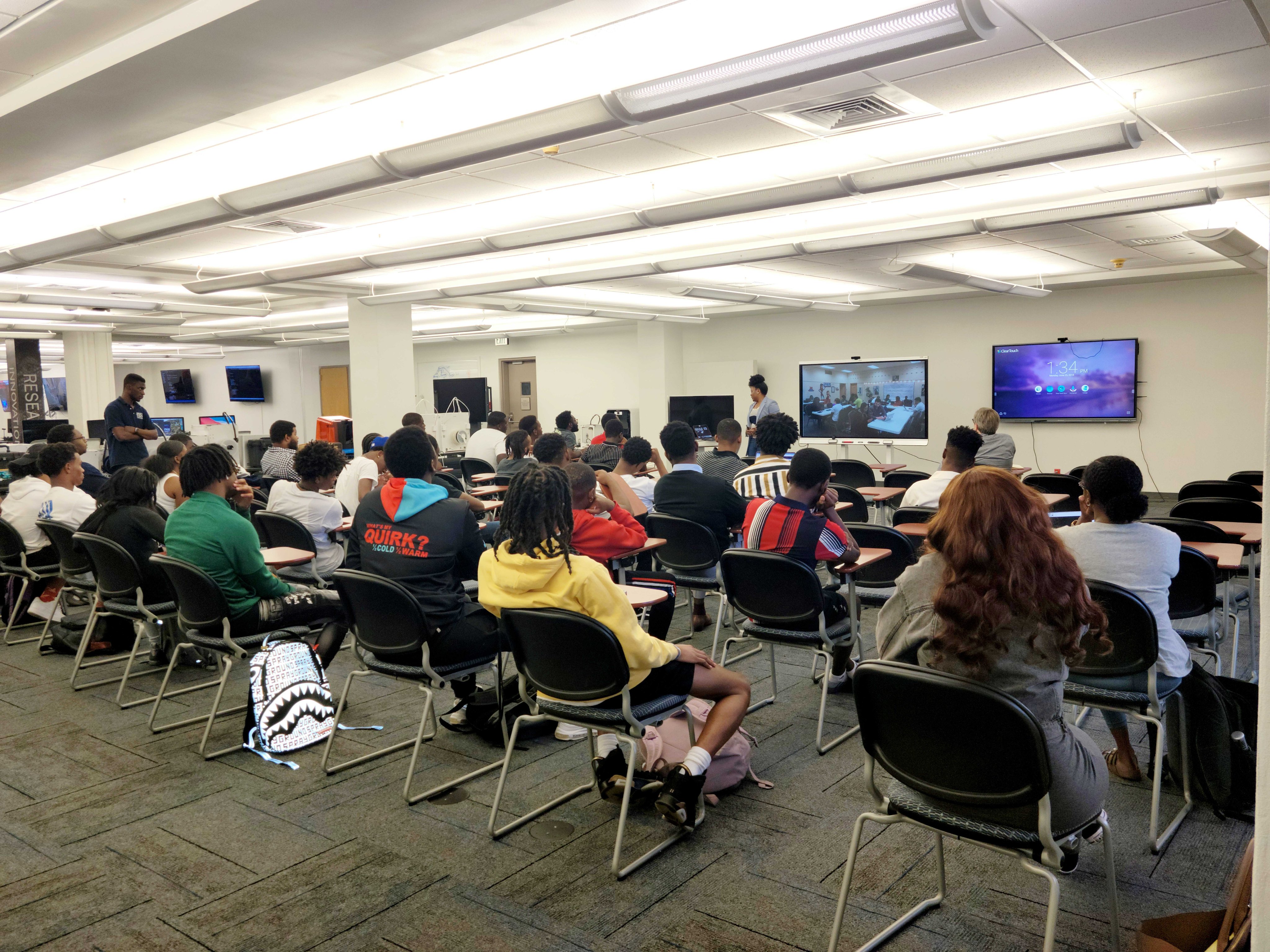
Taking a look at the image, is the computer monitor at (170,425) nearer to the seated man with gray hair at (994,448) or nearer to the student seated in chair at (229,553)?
the student seated in chair at (229,553)

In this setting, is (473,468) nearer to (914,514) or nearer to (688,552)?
(688,552)

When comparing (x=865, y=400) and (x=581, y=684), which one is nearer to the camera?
(x=581, y=684)

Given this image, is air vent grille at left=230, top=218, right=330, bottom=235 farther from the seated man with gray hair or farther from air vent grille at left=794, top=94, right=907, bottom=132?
the seated man with gray hair

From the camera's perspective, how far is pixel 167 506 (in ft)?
18.3

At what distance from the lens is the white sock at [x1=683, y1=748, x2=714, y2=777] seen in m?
2.78

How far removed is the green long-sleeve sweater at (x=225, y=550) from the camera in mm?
3736

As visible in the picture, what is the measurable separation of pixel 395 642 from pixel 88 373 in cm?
1362

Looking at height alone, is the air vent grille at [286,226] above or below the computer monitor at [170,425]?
above

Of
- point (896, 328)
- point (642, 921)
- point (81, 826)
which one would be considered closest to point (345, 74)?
point (81, 826)

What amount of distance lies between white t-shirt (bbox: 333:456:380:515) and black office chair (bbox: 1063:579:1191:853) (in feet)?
15.6

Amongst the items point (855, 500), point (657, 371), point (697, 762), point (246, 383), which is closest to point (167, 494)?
point (697, 762)

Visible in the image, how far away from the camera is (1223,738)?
283cm

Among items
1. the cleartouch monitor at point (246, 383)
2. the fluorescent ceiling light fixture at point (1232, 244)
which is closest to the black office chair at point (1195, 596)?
the fluorescent ceiling light fixture at point (1232, 244)

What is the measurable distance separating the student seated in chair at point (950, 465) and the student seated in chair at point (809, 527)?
162 cm
